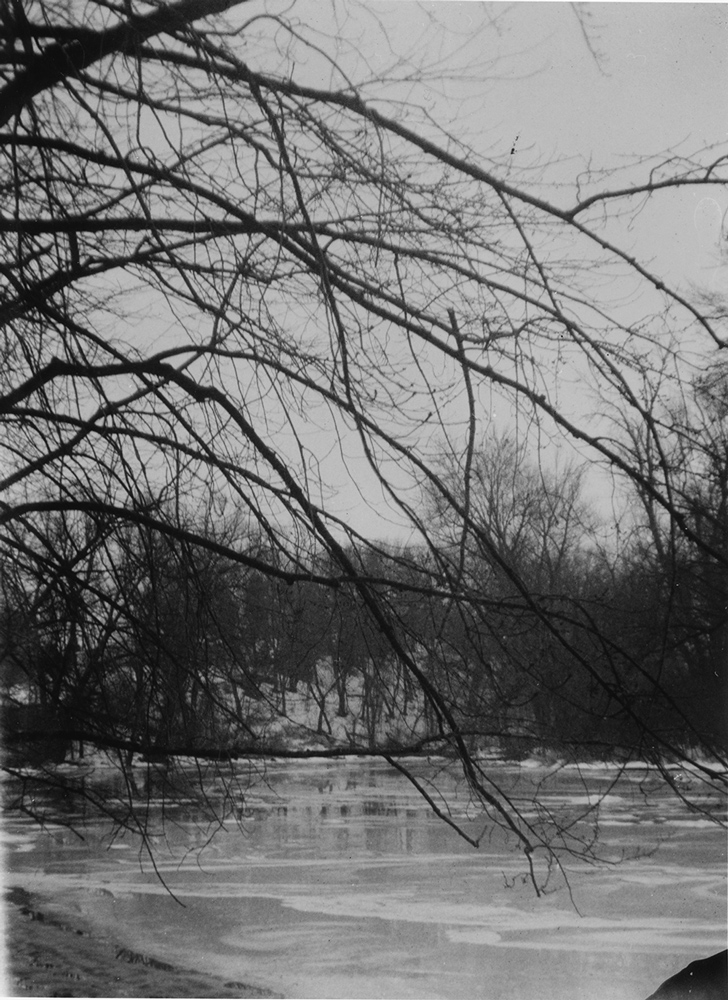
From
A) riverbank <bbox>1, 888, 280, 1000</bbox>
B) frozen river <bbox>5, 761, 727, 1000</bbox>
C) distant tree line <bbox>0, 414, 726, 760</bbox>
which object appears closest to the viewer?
distant tree line <bbox>0, 414, 726, 760</bbox>

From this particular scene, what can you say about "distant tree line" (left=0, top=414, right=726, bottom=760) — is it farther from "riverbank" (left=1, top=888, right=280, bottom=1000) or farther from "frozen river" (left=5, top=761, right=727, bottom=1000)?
"riverbank" (left=1, top=888, right=280, bottom=1000)

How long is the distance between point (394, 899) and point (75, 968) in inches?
92.6

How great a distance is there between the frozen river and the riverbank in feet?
0.52

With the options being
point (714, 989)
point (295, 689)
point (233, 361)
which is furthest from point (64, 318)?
point (714, 989)

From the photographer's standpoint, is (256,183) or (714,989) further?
(714,989)

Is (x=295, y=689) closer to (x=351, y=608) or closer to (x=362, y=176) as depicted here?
(x=351, y=608)

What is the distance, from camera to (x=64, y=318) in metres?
2.61

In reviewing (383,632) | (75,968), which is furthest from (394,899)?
(383,632)

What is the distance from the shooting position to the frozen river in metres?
3.93

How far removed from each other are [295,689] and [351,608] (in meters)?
0.35

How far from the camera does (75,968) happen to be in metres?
3.80

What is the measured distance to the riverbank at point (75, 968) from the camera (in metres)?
3.48

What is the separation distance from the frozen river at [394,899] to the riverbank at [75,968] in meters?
0.16

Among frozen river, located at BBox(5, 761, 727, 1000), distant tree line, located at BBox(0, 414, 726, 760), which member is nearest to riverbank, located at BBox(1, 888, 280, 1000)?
frozen river, located at BBox(5, 761, 727, 1000)
